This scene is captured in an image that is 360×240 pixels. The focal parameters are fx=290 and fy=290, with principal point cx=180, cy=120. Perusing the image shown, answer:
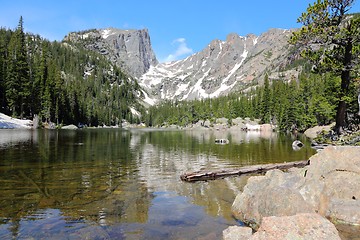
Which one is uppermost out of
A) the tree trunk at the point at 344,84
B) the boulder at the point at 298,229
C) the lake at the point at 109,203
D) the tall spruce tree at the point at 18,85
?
the tall spruce tree at the point at 18,85

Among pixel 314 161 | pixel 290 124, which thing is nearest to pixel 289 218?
pixel 314 161

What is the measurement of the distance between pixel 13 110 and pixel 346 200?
109537 mm

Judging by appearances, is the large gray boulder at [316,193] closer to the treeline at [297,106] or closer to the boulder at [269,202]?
the boulder at [269,202]

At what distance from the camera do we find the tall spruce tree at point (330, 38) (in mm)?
28484

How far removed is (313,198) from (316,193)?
0.26m

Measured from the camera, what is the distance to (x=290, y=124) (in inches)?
4262

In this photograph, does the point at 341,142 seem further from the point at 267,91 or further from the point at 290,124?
the point at 267,91

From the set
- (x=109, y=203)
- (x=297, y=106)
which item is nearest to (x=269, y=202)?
(x=109, y=203)

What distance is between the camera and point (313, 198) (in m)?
12.5

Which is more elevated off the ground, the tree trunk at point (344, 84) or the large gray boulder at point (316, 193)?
the tree trunk at point (344, 84)

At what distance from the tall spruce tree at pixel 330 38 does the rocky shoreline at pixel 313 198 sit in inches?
663

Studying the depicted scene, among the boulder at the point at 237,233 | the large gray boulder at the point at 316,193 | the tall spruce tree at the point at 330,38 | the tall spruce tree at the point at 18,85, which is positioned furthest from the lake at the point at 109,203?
the tall spruce tree at the point at 18,85

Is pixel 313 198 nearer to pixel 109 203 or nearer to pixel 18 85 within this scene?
pixel 109 203

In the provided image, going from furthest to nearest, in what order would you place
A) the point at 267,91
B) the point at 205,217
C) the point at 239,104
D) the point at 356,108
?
the point at 239,104, the point at 267,91, the point at 356,108, the point at 205,217
